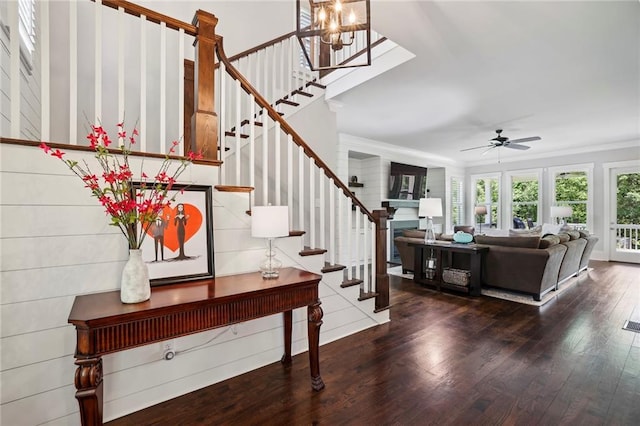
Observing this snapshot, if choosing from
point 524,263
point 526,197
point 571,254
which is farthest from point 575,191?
point 524,263

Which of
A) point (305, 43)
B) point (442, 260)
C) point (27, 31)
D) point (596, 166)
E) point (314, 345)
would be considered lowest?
point (314, 345)

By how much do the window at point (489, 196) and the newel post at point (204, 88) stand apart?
909 cm

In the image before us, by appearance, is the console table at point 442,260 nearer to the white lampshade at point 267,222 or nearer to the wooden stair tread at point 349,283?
the wooden stair tread at point 349,283

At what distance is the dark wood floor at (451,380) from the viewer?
1800mm

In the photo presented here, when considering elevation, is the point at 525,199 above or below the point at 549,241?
above

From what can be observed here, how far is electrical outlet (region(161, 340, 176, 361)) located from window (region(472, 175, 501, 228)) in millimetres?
9335

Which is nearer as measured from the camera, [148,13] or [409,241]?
[148,13]

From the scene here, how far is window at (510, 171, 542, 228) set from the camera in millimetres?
8203

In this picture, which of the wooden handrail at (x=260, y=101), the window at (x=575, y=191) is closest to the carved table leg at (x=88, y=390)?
the wooden handrail at (x=260, y=101)

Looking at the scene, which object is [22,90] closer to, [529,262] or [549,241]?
[529,262]

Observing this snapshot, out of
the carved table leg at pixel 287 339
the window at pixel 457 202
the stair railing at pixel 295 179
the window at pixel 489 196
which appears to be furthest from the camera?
the window at pixel 457 202

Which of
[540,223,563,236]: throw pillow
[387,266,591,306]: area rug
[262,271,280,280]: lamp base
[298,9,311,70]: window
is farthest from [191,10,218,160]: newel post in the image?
[540,223,563,236]: throw pillow

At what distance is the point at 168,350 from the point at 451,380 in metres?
2.02

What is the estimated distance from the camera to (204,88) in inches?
81.9
